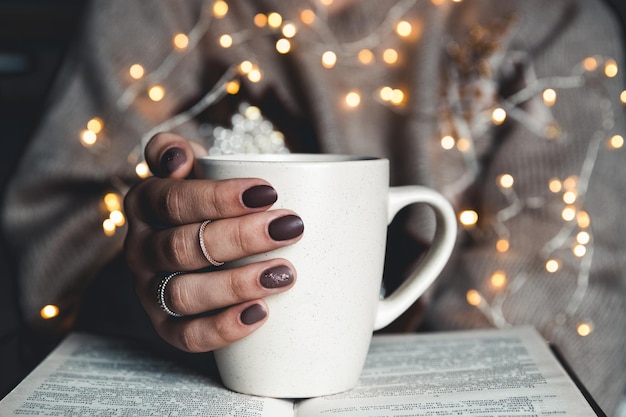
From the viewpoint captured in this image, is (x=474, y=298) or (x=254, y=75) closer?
(x=474, y=298)

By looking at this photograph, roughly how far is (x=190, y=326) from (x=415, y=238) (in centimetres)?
33

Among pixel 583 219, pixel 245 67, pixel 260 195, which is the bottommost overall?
pixel 583 219

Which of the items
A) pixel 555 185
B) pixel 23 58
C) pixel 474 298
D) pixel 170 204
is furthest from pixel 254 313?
pixel 23 58

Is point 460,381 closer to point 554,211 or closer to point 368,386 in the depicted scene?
point 368,386

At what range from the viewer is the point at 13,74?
142 cm

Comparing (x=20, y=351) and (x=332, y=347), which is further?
(x=20, y=351)

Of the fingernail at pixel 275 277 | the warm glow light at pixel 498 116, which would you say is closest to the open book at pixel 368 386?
the fingernail at pixel 275 277

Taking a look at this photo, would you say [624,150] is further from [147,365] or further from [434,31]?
Result: [147,365]

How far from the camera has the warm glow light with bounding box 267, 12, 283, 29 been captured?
3.07 feet

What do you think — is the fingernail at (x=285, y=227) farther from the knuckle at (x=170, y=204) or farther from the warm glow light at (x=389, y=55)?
the warm glow light at (x=389, y=55)

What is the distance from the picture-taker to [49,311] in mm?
811

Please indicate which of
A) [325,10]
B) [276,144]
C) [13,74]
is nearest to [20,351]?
[276,144]

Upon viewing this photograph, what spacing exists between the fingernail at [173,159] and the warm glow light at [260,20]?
15.8 inches

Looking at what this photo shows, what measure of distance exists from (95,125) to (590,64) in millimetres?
653
